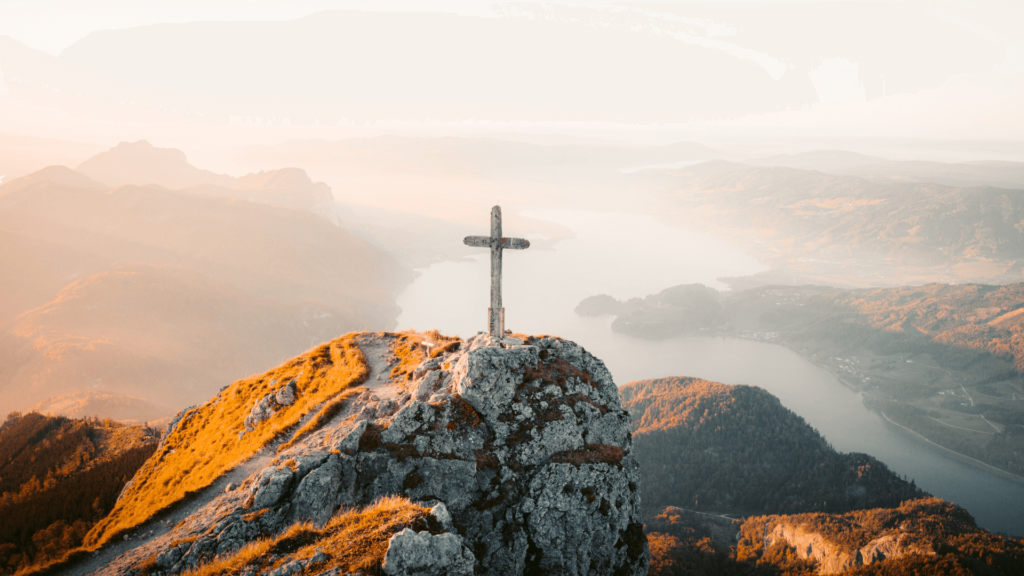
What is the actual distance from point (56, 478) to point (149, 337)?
139069mm

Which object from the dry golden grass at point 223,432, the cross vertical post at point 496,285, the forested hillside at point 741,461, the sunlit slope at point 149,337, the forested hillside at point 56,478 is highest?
the cross vertical post at point 496,285

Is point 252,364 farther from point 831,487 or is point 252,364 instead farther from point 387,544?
point 831,487

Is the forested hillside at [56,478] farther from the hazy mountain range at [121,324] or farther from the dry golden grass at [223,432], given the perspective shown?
the hazy mountain range at [121,324]

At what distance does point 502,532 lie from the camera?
45.7 feet

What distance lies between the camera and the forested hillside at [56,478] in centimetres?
1619

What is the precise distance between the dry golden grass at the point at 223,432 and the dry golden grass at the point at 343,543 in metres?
8.41

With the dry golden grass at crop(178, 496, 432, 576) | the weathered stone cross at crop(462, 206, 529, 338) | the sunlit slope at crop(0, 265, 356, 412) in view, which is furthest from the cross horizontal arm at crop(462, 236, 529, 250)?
the sunlit slope at crop(0, 265, 356, 412)

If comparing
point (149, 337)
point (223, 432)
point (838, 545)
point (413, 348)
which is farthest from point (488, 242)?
point (149, 337)

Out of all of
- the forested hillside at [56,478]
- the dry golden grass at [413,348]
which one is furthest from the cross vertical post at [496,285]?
the forested hillside at [56,478]

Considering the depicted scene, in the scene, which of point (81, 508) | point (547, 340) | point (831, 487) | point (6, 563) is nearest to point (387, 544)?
point (547, 340)

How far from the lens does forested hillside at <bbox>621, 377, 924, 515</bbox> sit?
410 ft

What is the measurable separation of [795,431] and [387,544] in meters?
186

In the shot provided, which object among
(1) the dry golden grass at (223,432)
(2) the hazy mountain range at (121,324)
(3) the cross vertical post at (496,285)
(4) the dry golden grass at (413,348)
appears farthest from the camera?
(2) the hazy mountain range at (121,324)

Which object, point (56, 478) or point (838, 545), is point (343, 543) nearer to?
point (56, 478)
